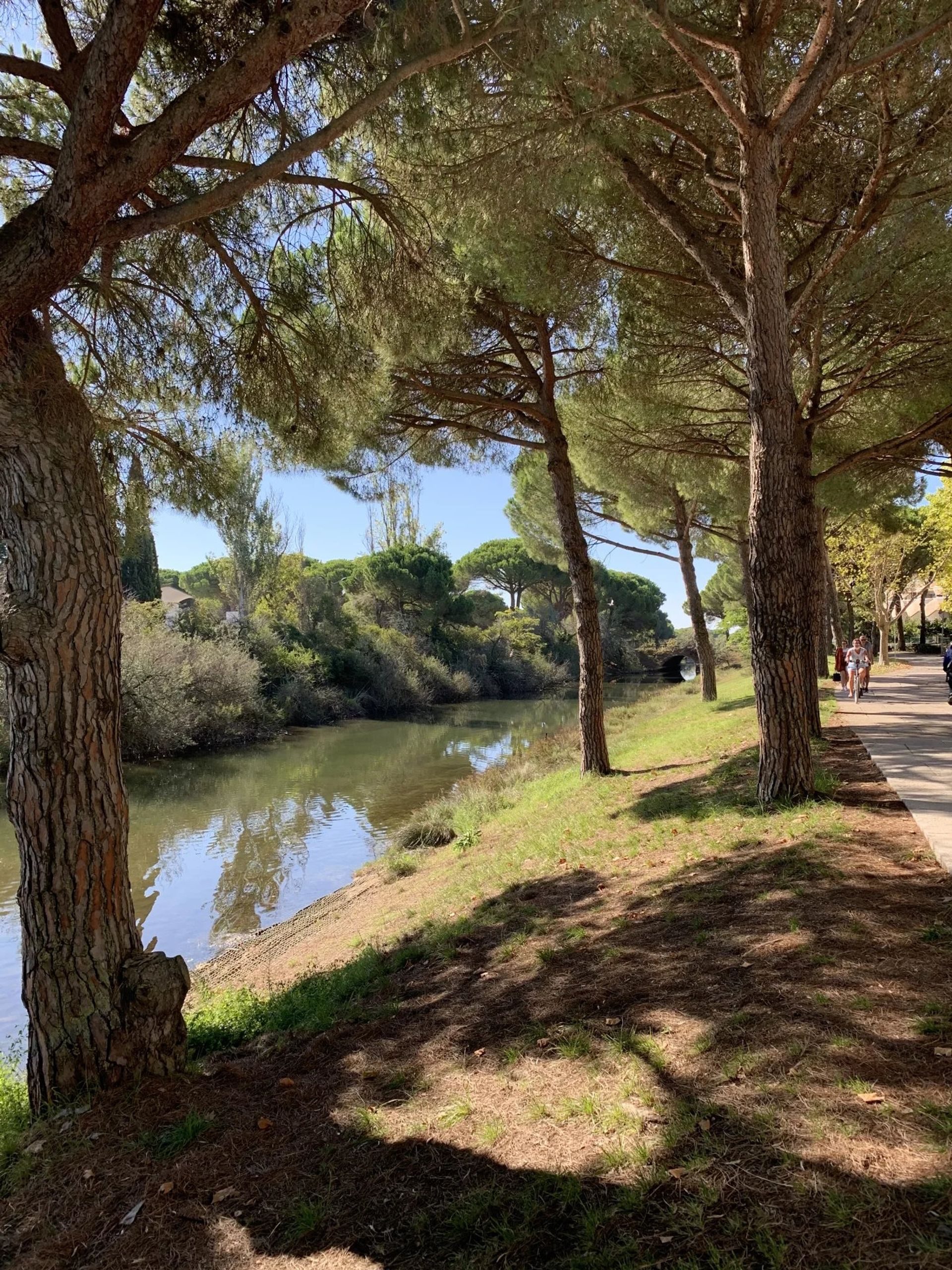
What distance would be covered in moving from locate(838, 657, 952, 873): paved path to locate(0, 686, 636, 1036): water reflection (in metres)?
6.60

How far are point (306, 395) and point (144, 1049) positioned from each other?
14.8 feet

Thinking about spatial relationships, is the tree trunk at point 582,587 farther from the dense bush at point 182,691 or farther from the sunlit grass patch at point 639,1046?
the dense bush at point 182,691

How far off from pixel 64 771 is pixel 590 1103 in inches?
102

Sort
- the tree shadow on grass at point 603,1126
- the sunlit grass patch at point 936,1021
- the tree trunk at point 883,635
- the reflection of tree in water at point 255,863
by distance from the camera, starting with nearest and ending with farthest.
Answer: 1. the tree shadow on grass at point 603,1126
2. the sunlit grass patch at point 936,1021
3. the reflection of tree in water at point 255,863
4. the tree trunk at point 883,635

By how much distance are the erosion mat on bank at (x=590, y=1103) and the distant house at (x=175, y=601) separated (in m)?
26.1

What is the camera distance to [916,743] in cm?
852

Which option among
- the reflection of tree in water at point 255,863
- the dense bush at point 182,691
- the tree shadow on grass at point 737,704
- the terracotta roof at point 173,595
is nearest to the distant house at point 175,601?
the terracotta roof at point 173,595

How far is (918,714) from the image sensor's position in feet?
37.5

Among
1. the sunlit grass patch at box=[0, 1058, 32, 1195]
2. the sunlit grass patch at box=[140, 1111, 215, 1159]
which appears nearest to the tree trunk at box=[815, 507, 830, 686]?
the sunlit grass patch at box=[140, 1111, 215, 1159]

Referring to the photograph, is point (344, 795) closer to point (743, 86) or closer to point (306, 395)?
point (306, 395)

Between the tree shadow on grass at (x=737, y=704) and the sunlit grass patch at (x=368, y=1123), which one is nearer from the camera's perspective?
the sunlit grass patch at (x=368, y=1123)

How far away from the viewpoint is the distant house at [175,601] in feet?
107

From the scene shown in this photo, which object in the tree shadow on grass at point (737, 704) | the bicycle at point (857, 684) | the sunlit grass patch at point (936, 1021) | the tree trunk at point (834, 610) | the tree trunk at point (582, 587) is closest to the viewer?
the sunlit grass patch at point (936, 1021)

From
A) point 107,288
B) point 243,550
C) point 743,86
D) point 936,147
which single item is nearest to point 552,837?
point 107,288
